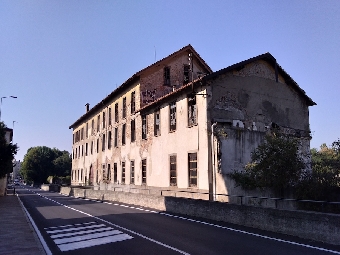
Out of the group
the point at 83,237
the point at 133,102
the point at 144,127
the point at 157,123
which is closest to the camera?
the point at 83,237

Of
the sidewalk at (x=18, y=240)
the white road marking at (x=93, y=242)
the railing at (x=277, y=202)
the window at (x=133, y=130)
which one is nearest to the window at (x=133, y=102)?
the window at (x=133, y=130)

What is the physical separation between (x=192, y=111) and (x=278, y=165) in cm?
787

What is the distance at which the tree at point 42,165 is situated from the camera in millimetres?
91938

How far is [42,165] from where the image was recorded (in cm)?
9306

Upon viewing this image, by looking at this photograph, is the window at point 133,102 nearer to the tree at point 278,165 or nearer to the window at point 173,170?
the window at point 173,170

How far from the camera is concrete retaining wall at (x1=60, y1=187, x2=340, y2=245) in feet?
30.2

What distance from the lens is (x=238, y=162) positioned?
18562 mm

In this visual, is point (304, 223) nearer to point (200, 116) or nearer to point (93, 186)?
point (200, 116)

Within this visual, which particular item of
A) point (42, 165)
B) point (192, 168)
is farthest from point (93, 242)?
point (42, 165)

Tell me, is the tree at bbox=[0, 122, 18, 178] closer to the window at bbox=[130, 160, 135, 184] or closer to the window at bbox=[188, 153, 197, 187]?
the window at bbox=[130, 160, 135, 184]

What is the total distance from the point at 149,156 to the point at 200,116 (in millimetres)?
8228

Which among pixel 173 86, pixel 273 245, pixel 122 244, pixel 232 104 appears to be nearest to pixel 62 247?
pixel 122 244

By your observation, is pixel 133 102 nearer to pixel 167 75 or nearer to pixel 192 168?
pixel 167 75

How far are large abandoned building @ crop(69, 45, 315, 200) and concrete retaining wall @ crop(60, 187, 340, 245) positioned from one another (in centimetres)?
169
